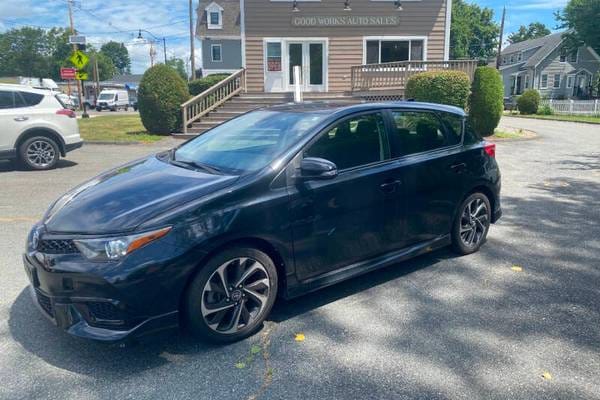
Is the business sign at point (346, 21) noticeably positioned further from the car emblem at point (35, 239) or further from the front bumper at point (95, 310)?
the front bumper at point (95, 310)

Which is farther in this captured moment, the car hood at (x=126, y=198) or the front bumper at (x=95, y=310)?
the car hood at (x=126, y=198)

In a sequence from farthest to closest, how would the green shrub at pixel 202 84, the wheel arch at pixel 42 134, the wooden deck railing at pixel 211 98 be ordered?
the green shrub at pixel 202 84 → the wooden deck railing at pixel 211 98 → the wheel arch at pixel 42 134

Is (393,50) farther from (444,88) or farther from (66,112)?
(66,112)

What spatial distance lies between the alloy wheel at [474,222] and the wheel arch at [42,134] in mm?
8774

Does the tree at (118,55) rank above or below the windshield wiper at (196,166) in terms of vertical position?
above

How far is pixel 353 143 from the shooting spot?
13.4ft

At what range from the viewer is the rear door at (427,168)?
433cm

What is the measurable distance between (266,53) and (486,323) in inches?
746

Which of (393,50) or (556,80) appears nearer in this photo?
(393,50)

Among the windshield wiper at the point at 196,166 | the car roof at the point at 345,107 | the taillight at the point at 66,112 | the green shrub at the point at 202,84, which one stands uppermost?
the green shrub at the point at 202,84

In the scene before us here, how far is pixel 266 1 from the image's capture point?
20391mm

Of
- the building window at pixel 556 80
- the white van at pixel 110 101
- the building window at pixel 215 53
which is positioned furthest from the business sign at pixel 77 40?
the building window at pixel 556 80

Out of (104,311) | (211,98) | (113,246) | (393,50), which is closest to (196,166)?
(113,246)

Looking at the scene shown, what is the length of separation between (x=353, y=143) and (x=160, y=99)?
1318 cm
